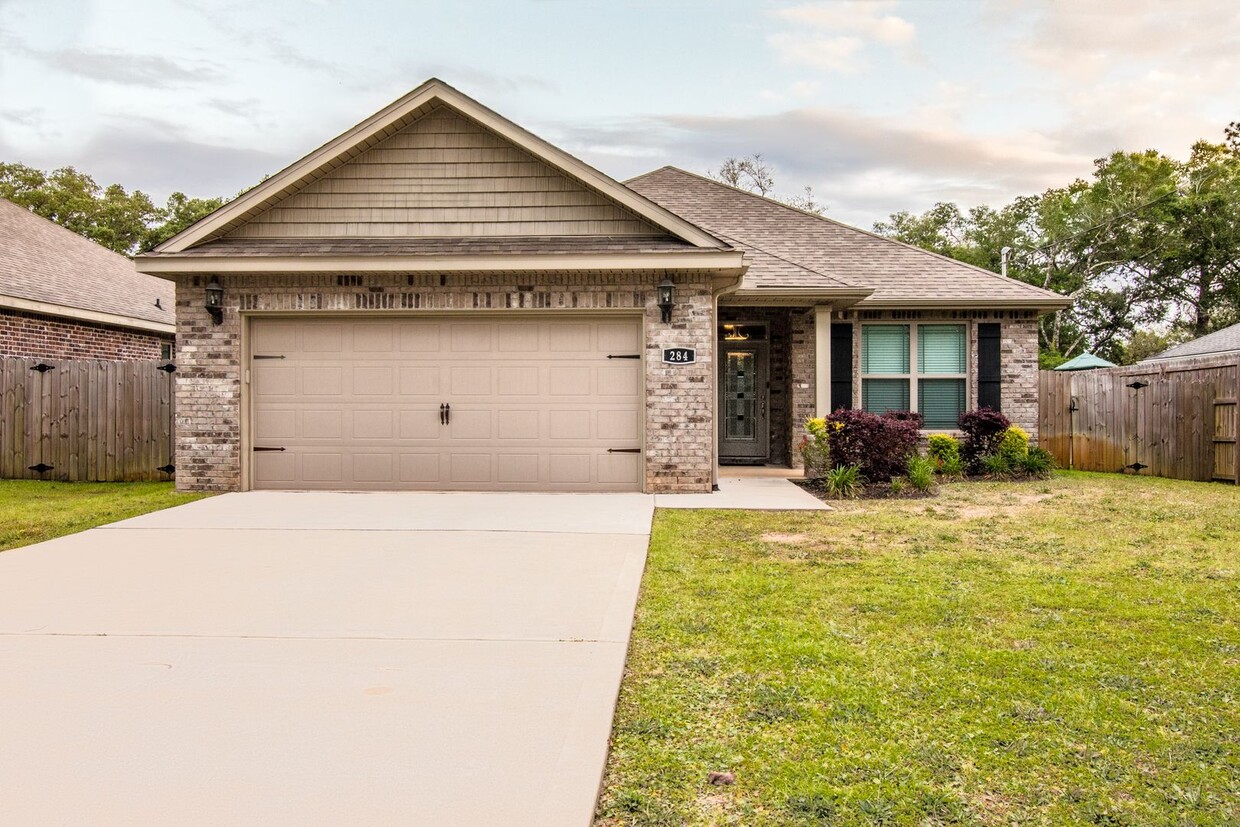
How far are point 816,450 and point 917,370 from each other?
3.11m

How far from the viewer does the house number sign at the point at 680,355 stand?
32.1ft

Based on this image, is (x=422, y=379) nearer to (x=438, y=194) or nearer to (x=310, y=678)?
(x=438, y=194)

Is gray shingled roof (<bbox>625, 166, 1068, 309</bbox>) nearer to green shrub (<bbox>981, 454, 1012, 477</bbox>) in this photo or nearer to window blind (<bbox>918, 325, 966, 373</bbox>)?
window blind (<bbox>918, 325, 966, 373</bbox>)

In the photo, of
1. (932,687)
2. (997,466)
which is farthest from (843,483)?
(932,687)

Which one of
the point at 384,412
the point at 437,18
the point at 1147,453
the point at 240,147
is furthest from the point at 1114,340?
the point at 240,147

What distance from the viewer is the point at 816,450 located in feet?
35.9

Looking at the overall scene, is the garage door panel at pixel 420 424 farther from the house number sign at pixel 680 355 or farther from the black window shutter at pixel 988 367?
the black window shutter at pixel 988 367

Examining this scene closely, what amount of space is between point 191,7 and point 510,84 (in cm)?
1029

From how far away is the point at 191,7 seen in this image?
12.9 m

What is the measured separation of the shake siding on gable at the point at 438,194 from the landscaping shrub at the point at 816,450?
13.2ft

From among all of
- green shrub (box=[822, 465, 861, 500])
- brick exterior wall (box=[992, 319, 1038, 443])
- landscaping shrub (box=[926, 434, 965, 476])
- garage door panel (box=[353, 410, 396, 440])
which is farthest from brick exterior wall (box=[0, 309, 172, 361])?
brick exterior wall (box=[992, 319, 1038, 443])

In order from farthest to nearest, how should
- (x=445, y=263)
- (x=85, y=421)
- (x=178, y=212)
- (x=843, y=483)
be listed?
(x=178, y=212) < (x=85, y=421) < (x=843, y=483) < (x=445, y=263)

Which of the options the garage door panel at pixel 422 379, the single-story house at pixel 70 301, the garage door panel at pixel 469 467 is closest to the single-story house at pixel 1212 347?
the garage door panel at pixel 469 467

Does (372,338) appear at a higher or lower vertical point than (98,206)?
lower
